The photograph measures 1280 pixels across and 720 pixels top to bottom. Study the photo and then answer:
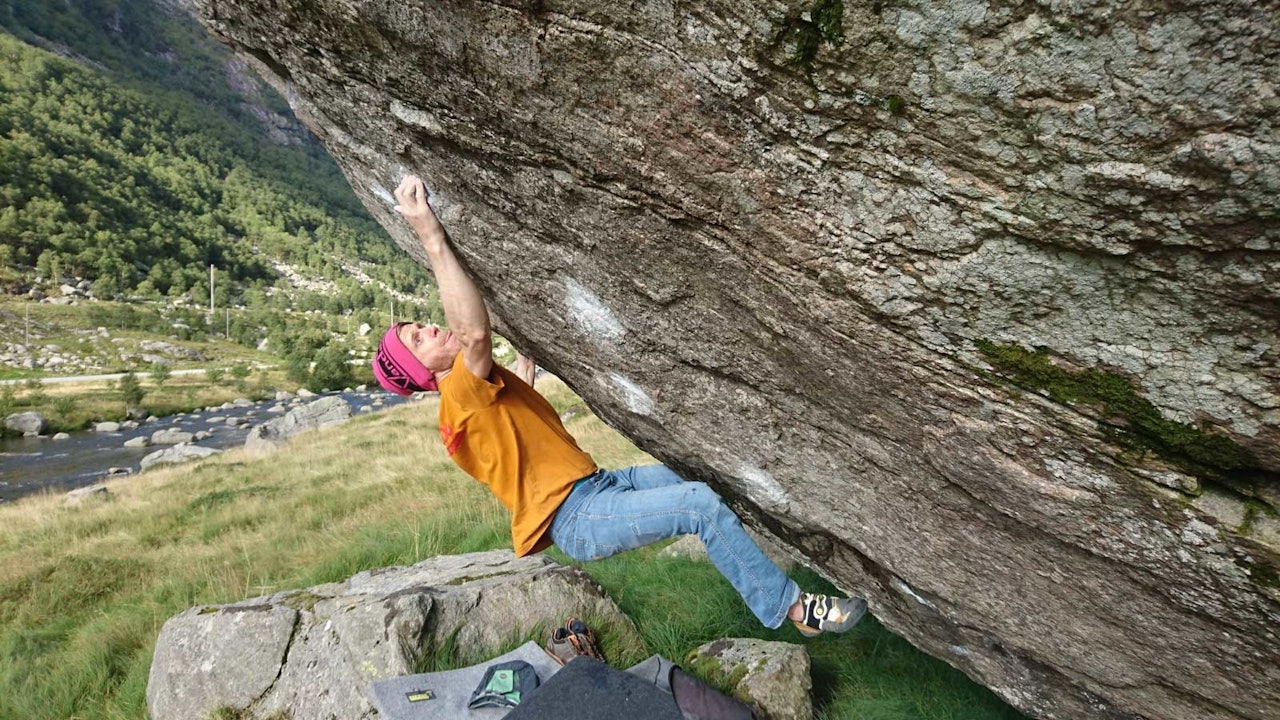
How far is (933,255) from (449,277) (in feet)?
8.89

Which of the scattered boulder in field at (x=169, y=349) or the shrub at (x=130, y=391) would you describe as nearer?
the shrub at (x=130, y=391)

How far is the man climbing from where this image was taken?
169 inches

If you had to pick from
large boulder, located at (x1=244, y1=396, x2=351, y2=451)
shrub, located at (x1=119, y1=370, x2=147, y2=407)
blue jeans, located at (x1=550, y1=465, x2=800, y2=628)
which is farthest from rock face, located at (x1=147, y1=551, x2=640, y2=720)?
shrub, located at (x1=119, y1=370, x2=147, y2=407)

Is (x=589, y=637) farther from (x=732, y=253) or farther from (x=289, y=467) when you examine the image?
(x=289, y=467)

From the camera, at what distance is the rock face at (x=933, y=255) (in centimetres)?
190

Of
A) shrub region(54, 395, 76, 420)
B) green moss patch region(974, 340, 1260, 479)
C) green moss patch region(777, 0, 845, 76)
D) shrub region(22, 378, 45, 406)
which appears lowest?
shrub region(22, 378, 45, 406)

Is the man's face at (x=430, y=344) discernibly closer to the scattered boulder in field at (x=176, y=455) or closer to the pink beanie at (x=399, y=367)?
the pink beanie at (x=399, y=367)

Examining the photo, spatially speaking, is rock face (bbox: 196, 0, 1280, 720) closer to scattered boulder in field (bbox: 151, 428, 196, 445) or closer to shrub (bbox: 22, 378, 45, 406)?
scattered boulder in field (bbox: 151, 428, 196, 445)

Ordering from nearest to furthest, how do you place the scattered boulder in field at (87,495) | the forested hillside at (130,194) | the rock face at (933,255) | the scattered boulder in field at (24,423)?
the rock face at (933,255), the scattered boulder in field at (87,495), the scattered boulder in field at (24,423), the forested hillside at (130,194)

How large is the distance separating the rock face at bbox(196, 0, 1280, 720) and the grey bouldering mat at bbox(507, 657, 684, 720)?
1.54 meters

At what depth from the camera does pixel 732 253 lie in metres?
3.01

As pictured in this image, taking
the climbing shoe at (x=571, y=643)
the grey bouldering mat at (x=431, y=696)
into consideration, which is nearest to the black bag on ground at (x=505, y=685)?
the grey bouldering mat at (x=431, y=696)

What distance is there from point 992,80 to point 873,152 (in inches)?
17.3

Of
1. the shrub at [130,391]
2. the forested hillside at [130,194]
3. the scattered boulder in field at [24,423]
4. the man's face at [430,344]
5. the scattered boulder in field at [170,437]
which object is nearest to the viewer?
the man's face at [430,344]
